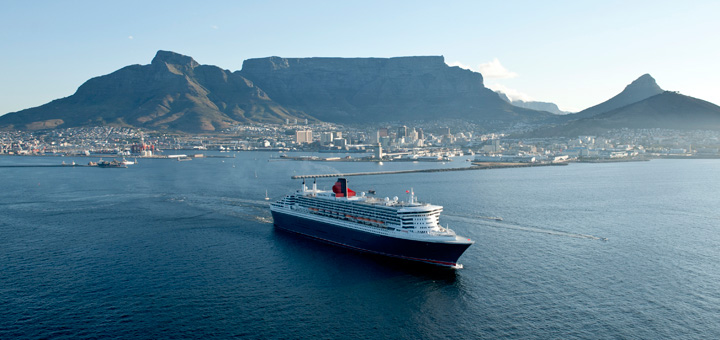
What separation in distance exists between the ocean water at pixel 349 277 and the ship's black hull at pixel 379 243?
863mm

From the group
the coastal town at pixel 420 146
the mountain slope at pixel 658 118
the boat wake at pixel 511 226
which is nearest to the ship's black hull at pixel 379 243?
the boat wake at pixel 511 226

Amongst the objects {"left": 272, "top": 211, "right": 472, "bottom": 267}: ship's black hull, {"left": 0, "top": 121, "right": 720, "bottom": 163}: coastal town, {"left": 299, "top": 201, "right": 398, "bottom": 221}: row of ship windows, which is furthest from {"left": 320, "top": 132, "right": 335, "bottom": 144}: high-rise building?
{"left": 299, "top": 201, "right": 398, "bottom": 221}: row of ship windows

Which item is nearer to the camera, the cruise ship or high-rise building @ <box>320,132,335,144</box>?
the cruise ship

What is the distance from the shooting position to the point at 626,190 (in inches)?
2501

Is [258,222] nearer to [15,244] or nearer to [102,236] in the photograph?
[102,236]

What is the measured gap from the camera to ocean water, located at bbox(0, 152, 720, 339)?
71.6 feet

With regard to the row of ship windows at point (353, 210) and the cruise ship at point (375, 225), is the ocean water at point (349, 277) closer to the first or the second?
the cruise ship at point (375, 225)

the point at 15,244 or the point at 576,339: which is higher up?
the point at 15,244

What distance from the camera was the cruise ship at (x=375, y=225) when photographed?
3014 centimetres

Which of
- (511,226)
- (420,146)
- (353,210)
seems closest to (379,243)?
(353,210)

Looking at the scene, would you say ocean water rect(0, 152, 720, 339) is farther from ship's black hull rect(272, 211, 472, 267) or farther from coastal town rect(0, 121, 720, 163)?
coastal town rect(0, 121, 720, 163)

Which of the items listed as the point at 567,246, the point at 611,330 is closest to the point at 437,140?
the point at 567,246

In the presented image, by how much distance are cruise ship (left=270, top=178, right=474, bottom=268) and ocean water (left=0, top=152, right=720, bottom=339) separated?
111cm

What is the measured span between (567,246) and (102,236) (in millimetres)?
35285
